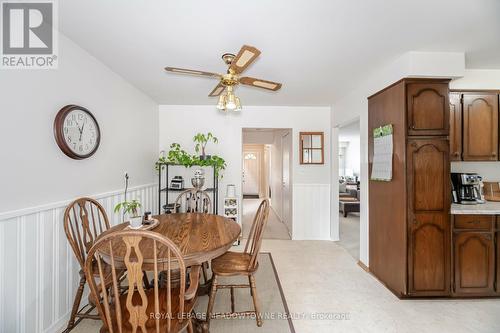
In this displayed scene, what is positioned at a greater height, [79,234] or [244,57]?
[244,57]

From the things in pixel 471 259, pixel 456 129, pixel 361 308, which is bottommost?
pixel 361 308

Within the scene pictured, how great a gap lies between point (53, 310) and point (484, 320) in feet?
11.9

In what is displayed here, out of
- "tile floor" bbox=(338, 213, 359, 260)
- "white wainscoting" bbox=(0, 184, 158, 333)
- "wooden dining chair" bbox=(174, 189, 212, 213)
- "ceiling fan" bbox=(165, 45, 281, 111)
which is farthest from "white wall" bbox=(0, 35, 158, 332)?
"tile floor" bbox=(338, 213, 359, 260)

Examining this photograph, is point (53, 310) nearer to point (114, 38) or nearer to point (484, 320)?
point (114, 38)

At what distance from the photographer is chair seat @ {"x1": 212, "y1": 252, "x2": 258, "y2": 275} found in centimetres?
181

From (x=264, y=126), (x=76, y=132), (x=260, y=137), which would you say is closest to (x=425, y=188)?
(x=264, y=126)

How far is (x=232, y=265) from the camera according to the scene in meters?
1.89

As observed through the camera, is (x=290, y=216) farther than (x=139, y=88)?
Yes

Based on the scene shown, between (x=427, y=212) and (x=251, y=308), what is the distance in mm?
1966

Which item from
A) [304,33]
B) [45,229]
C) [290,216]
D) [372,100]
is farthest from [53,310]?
[372,100]

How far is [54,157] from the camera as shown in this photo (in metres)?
1.81

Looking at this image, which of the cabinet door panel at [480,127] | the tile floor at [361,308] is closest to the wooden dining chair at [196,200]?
the tile floor at [361,308]

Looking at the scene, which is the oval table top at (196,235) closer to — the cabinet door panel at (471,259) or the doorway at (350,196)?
the doorway at (350,196)

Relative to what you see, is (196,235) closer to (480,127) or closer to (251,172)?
(480,127)
